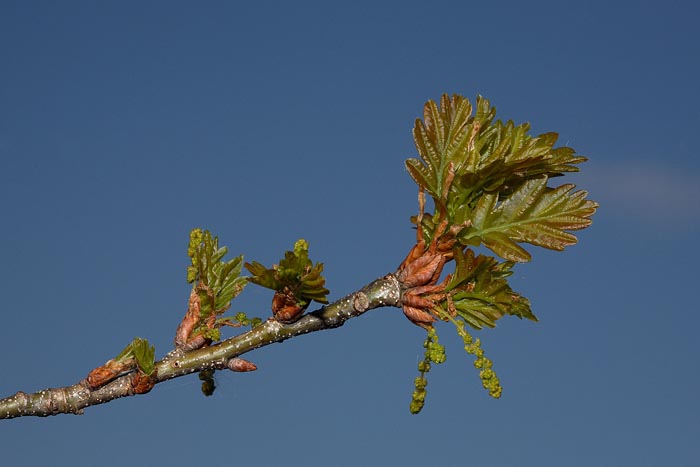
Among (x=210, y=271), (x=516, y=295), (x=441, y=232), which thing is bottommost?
(x=516, y=295)

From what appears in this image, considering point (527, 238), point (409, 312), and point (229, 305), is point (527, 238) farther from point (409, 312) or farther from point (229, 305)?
point (229, 305)

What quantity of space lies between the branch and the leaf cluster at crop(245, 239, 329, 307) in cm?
12

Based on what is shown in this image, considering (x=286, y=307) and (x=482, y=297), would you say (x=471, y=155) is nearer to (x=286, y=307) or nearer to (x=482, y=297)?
(x=482, y=297)

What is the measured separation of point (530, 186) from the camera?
3967mm

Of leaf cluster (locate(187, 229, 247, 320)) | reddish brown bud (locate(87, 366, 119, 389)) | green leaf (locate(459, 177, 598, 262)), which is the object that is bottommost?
reddish brown bud (locate(87, 366, 119, 389))

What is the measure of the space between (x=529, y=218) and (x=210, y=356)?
1614 mm

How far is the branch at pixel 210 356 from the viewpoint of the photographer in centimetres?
364

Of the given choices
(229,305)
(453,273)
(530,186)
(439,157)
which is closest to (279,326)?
(229,305)

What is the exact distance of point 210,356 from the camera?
380 centimetres

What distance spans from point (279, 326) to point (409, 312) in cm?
58

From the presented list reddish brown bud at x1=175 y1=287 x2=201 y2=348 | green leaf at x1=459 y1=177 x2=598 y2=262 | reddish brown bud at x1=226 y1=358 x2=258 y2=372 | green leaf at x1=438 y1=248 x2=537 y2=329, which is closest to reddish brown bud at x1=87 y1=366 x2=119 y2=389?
reddish brown bud at x1=175 y1=287 x2=201 y2=348

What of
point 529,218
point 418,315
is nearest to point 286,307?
point 418,315

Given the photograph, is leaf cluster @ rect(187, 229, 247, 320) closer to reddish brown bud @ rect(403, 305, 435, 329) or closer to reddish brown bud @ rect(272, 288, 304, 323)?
reddish brown bud @ rect(272, 288, 304, 323)

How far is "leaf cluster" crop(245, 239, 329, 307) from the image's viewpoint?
341 cm
